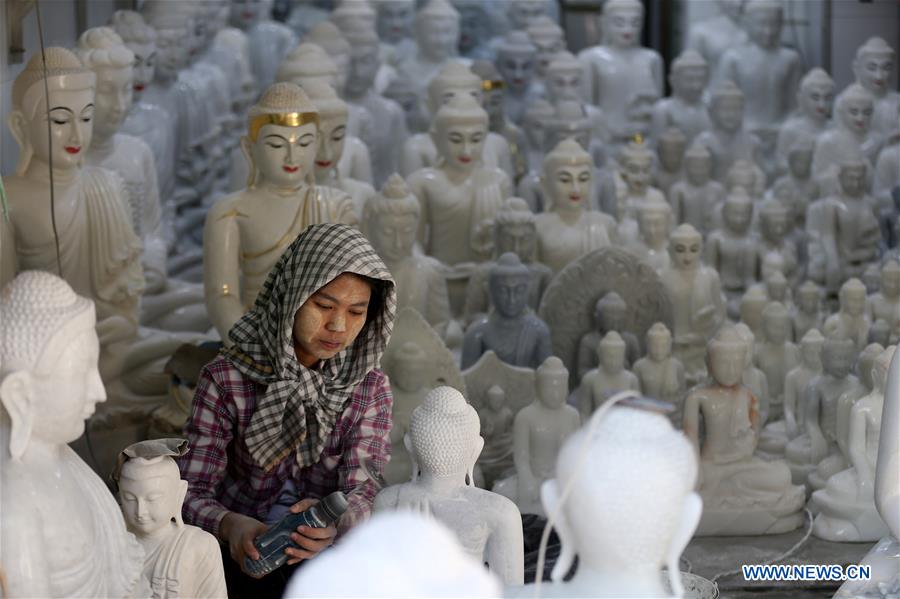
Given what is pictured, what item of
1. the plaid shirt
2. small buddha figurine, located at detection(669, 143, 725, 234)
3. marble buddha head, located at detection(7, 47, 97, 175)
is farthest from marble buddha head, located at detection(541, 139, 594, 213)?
the plaid shirt

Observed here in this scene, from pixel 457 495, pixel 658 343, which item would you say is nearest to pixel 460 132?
pixel 658 343

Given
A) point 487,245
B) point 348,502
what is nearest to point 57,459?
point 348,502

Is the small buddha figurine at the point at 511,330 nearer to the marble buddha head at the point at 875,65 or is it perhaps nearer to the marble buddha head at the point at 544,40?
the marble buddha head at the point at 875,65

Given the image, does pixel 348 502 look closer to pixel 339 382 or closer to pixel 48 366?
pixel 339 382

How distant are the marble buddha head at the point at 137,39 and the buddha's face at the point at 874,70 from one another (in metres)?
4.72

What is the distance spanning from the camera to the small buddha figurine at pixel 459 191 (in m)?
8.70

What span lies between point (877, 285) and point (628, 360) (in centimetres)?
176

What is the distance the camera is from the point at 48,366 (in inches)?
131

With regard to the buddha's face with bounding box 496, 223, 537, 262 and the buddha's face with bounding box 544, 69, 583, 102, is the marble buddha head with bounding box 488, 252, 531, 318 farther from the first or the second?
the buddha's face with bounding box 544, 69, 583, 102

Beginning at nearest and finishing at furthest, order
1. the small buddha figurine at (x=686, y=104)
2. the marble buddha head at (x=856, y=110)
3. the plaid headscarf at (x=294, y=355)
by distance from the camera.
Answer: the plaid headscarf at (x=294, y=355), the marble buddha head at (x=856, y=110), the small buddha figurine at (x=686, y=104)

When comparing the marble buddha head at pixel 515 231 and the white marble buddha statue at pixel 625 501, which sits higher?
the white marble buddha statue at pixel 625 501

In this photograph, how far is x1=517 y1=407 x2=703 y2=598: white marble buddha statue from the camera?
10.1 ft

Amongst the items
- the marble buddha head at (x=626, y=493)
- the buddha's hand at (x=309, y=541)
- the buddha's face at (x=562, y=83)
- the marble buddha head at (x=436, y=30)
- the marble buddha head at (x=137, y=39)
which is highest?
the marble buddha head at (x=626, y=493)

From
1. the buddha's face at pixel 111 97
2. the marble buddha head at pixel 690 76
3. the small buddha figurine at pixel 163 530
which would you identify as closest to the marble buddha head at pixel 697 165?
the marble buddha head at pixel 690 76
